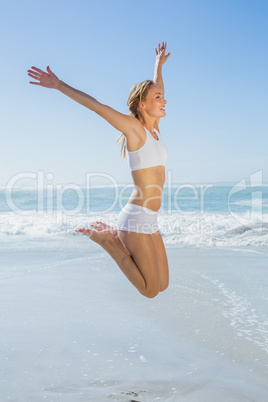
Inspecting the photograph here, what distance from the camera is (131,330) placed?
14.3 feet

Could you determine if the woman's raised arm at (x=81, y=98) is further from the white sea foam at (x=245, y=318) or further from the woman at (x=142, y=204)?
the white sea foam at (x=245, y=318)

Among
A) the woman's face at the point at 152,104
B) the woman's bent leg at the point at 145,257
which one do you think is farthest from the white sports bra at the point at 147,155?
the woman's bent leg at the point at 145,257

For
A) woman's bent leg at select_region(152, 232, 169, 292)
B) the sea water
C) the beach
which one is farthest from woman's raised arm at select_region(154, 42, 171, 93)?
the sea water

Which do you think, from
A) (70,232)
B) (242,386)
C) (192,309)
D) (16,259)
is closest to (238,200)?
(70,232)

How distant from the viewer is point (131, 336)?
13.8ft

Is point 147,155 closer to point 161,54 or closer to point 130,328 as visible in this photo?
point 161,54

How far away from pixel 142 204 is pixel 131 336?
5.70ft

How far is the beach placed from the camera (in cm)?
331

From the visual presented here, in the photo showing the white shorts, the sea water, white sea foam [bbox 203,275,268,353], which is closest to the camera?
the white shorts

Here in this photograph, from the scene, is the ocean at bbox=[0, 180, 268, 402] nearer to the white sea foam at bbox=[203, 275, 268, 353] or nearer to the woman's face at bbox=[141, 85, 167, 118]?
the white sea foam at bbox=[203, 275, 268, 353]

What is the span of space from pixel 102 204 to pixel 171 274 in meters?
15.4

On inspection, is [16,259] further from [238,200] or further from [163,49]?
[238,200]

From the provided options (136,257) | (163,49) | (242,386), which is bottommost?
(242,386)

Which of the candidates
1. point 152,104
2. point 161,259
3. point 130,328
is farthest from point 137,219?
point 130,328
